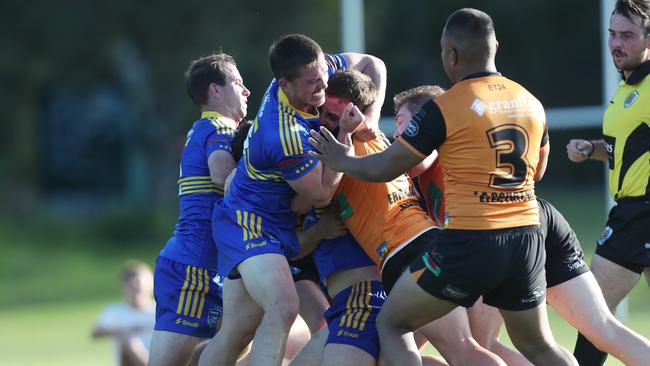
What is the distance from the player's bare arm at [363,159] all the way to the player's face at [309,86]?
0.26 m

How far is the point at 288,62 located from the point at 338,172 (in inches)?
25.3

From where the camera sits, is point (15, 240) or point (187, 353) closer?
point (187, 353)

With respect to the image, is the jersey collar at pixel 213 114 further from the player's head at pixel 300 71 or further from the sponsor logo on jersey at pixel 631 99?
the sponsor logo on jersey at pixel 631 99

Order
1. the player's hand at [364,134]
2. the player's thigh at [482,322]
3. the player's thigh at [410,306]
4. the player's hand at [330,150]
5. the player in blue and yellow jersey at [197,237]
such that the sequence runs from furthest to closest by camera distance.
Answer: the player in blue and yellow jersey at [197,237] < the player's thigh at [482,322] < the player's hand at [364,134] < the player's hand at [330,150] < the player's thigh at [410,306]

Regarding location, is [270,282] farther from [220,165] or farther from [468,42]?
[468,42]

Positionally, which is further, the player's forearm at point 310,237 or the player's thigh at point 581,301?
the player's forearm at point 310,237

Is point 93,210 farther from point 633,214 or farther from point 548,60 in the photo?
point 633,214

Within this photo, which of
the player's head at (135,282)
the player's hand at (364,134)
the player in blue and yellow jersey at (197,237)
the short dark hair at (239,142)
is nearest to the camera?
the player's hand at (364,134)

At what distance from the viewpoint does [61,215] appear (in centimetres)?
3103

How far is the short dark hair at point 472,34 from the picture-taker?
545 centimetres

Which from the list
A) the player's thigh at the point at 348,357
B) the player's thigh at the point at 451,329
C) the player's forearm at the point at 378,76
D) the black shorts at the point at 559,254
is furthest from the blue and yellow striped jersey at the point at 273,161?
the black shorts at the point at 559,254

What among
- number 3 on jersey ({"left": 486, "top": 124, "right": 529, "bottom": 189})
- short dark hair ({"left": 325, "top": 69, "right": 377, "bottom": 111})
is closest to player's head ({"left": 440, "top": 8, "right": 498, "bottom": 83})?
number 3 on jersey ({"left": 486, "top": 124, "right": 529, "bottom": 189})

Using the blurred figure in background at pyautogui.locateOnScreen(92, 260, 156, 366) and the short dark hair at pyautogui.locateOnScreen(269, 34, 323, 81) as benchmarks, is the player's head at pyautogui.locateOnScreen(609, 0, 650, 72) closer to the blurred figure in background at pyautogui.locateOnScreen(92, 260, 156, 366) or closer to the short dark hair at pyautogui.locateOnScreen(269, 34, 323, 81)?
the short dark hair at pyautogui.locateOnScreen(269, 34, 323, 81)

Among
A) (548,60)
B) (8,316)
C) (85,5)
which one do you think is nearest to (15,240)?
(85,5)
